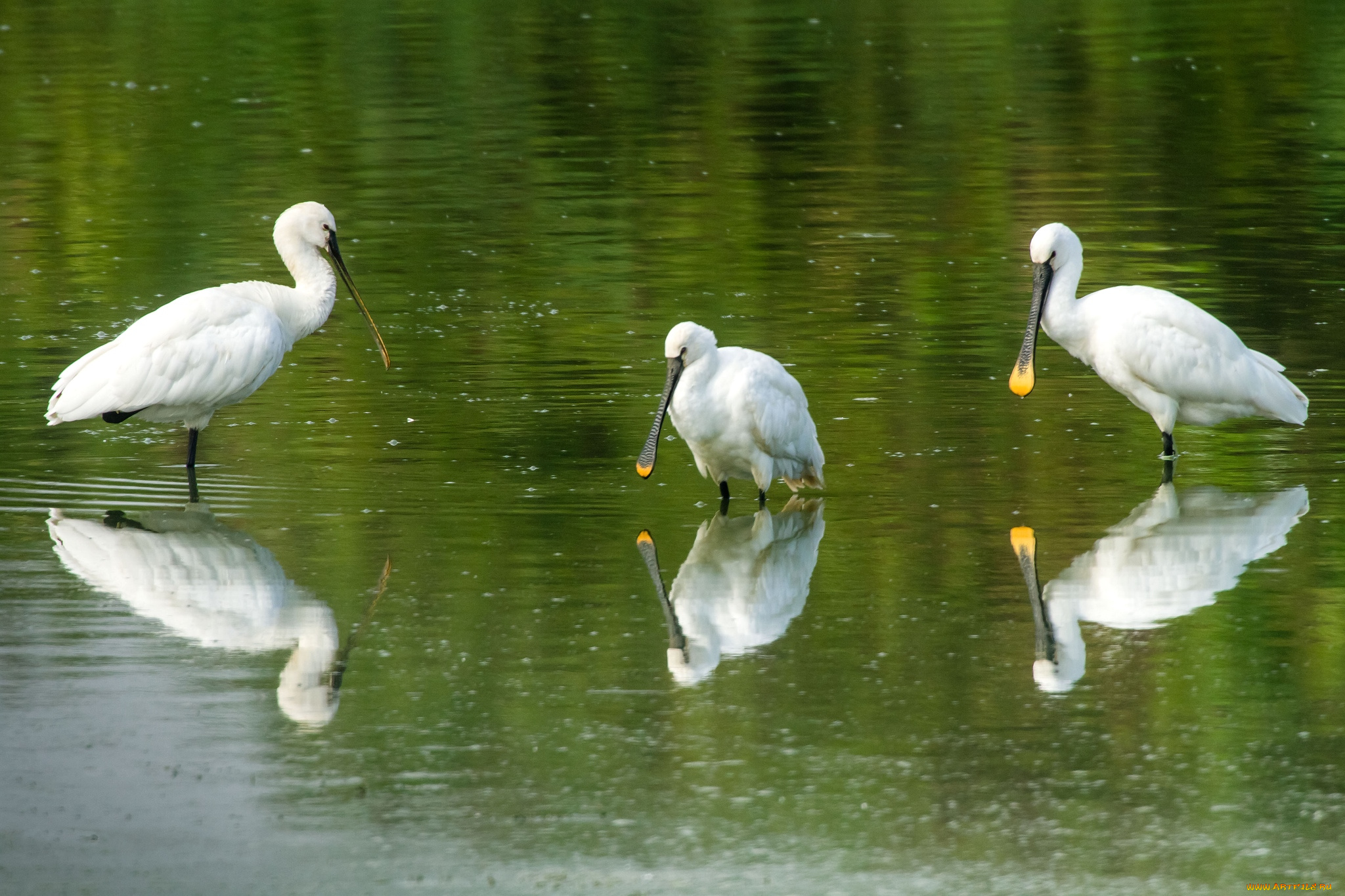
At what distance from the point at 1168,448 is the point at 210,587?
472 cm

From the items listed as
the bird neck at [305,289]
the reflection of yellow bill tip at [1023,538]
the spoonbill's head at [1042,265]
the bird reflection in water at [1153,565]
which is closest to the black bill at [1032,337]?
the spoonbill's head at [1042,265]

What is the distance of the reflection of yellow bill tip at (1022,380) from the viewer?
10984 millimetres

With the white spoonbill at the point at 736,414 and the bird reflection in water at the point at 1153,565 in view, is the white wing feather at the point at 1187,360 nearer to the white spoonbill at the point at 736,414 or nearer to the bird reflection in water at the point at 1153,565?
the bird reflection in water at the point at 1153,565

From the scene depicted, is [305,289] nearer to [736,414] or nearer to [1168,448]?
[736,414]

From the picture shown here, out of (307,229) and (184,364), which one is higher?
(307,229)

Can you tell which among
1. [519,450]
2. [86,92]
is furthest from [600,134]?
[519,450]

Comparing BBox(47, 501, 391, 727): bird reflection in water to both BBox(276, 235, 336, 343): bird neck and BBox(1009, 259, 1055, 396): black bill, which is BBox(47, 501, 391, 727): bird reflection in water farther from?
BBox(1009, 259, 1055, 396): black bill

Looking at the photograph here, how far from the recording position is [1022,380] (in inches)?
434

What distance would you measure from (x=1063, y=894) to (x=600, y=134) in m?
19.6

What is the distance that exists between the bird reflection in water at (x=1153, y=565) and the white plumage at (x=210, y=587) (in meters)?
2.31

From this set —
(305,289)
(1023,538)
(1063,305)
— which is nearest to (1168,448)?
(1063,305)

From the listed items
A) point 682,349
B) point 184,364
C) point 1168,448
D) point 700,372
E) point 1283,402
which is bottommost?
point 1168,448

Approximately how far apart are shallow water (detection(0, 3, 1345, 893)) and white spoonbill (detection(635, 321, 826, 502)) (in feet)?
0.76

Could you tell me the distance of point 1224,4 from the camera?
3678 centimetres
